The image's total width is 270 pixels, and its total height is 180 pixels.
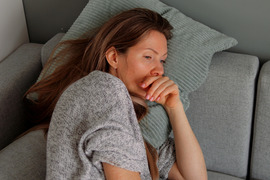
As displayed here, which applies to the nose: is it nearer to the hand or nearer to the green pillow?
the hand

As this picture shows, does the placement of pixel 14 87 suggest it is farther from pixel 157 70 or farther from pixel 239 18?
pixel 239 18

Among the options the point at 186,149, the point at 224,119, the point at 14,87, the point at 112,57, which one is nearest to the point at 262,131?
the point at 224,119

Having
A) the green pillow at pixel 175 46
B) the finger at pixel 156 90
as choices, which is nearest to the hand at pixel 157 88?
the finger at pixel 156 90

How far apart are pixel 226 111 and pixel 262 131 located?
14 centimetres

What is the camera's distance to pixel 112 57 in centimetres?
113

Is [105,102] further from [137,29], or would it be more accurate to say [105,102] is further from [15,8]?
[15,8]

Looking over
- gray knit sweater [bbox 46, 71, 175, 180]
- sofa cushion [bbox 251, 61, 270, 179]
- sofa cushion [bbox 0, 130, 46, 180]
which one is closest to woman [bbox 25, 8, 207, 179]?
gray knit sweater [bbox 46, 71, 175, 180]

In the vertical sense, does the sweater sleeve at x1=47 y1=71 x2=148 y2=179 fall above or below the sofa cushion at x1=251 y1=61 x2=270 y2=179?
above

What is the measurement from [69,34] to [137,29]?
0.35m

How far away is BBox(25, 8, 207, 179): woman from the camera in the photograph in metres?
0.83

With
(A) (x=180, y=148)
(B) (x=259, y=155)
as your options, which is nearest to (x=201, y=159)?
(A) (x=180, y=148)

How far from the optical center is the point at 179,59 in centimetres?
124

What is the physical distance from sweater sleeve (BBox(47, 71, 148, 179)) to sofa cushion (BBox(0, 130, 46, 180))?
23cm

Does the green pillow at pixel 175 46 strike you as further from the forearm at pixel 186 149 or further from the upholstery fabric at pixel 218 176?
the upholstery fabric at pixel 218 176
